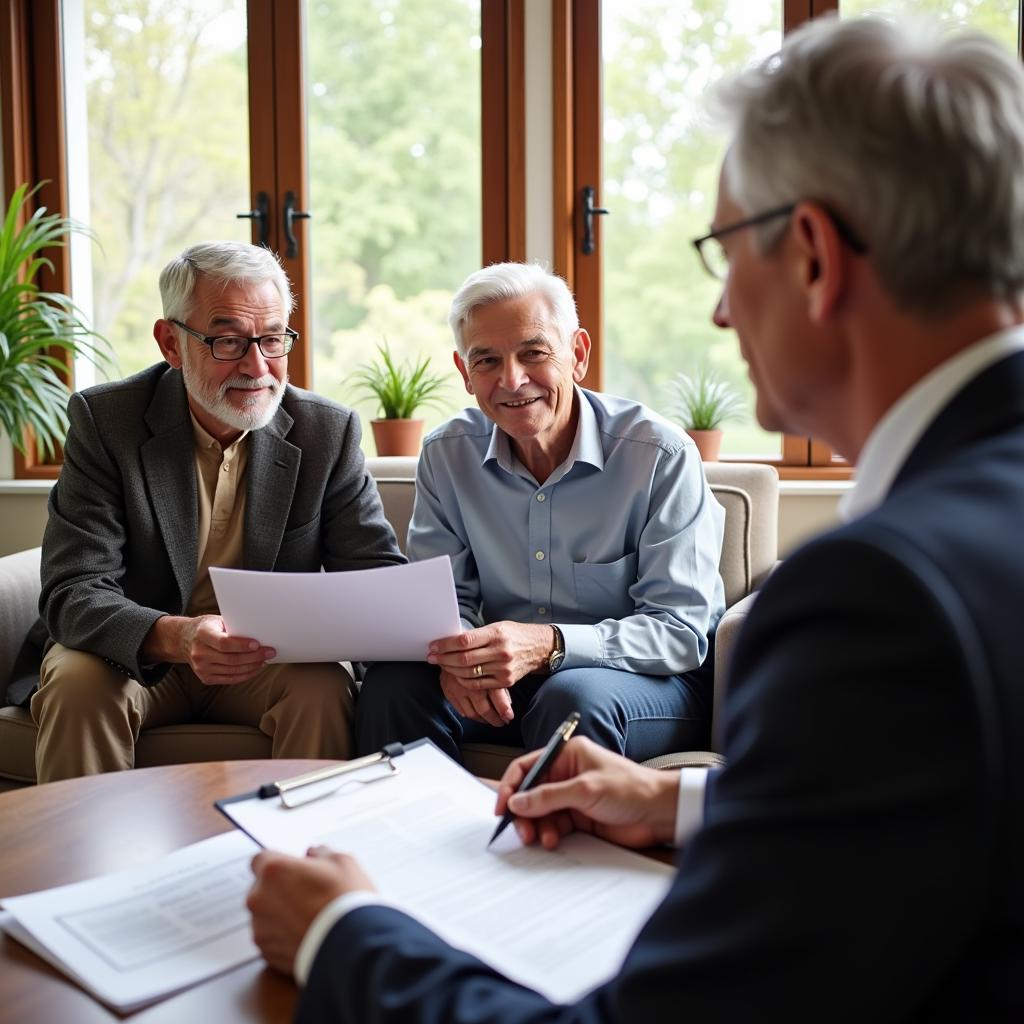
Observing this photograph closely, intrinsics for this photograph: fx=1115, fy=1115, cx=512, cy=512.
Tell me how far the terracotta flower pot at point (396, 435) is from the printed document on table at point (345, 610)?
54.7 inches

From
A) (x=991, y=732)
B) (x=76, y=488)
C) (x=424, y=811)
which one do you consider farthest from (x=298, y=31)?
(x=991, y=732)

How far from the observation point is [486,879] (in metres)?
1.05

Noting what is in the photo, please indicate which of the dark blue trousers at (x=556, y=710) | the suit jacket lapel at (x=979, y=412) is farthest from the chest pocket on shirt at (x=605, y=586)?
the suit jacket lapel at (x=979, y=412)

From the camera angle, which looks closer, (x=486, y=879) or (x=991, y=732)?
(x=991, y=732)

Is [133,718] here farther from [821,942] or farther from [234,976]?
[821,942]

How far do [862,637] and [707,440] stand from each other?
8.69 ft

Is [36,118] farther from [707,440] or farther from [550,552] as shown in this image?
[550,552]

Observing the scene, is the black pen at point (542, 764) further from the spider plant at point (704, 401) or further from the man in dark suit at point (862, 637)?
the spider plant at point (704, 401)

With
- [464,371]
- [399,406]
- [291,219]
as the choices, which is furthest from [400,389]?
[464,371]

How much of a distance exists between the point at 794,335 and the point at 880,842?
345 millimetres

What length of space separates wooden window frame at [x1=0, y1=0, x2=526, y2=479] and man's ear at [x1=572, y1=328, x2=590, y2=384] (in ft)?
4.11

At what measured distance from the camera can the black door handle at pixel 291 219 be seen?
3619 mm

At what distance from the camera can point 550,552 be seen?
225 centimetres

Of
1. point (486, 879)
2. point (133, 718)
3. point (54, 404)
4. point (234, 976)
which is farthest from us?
point (54, 404)
